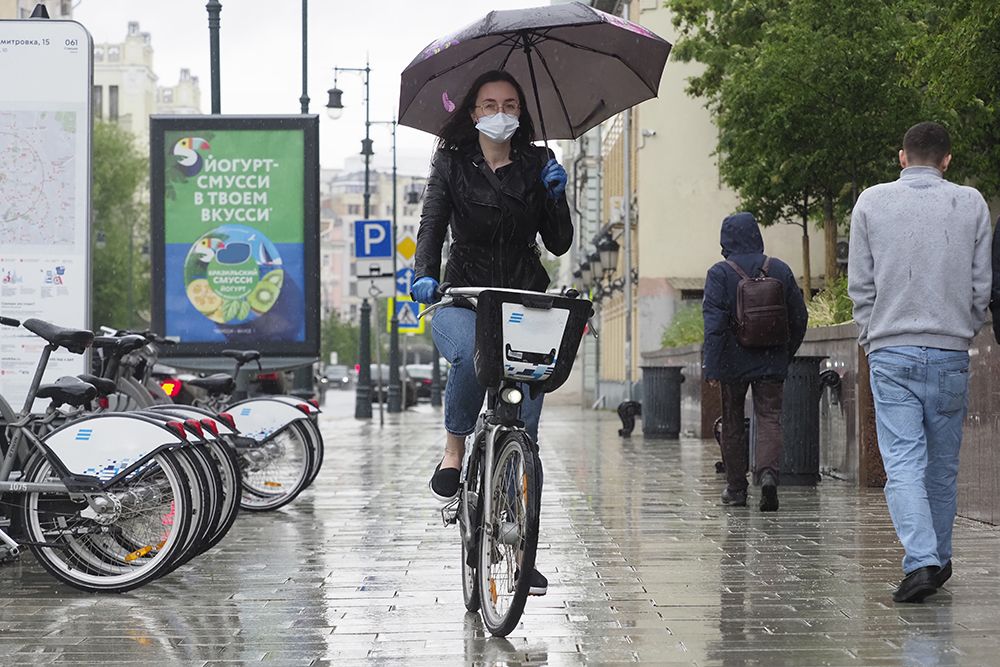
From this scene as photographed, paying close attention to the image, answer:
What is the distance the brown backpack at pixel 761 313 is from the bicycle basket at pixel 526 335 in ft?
17.5

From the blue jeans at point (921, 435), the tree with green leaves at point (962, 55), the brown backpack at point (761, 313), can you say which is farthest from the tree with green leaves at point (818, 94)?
the blue jeans at point (921, 435)

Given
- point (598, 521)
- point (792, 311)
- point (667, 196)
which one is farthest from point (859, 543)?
point (667, 196)

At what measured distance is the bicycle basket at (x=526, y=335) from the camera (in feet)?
20.0

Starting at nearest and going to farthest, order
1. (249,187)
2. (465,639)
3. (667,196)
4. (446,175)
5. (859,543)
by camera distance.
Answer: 1. (465,639)
2. (446,175)
3. (859,543)
4. (249,187)
5. (667,196)

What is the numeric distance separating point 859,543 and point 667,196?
32293 mm

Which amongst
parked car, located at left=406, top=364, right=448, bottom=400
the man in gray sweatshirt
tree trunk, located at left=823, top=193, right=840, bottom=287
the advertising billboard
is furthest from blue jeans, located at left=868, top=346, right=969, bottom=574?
parked car, located at left=406, top=364, right=448, bottom=400

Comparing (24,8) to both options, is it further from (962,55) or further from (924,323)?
(924,323)

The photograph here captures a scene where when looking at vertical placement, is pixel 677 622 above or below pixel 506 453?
below

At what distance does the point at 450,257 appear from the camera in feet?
22.7

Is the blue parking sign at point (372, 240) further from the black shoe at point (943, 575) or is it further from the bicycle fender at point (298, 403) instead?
the black shoe at point (943, 575)

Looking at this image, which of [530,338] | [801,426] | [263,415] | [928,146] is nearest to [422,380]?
[801,426]

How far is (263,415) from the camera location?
1195 cm

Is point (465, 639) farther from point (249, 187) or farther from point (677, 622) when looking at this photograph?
point (249, 187)

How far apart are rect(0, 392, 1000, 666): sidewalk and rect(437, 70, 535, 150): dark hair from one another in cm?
190
